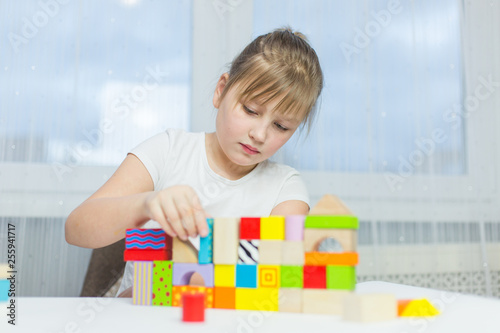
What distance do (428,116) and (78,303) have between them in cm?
150

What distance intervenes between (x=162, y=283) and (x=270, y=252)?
147mm

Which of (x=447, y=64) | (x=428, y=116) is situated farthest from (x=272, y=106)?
(x=447, y=64)

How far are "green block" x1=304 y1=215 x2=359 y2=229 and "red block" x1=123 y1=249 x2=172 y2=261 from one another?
19 cm

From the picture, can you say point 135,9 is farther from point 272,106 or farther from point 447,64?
point 447,64

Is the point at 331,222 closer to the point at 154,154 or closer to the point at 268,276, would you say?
the point at 268,276

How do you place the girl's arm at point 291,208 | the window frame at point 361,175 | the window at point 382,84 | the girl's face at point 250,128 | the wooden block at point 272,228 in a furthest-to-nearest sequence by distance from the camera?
the window at point 382,84
the window frame at point 361,175
the girl's arm at point 291,208
the girl's face at point 250,128
the wooden block at point 272,228

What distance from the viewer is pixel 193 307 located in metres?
0.46

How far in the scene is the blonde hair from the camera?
88 cm

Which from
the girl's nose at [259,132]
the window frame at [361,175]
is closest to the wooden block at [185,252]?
the girl's nose at [259,132]

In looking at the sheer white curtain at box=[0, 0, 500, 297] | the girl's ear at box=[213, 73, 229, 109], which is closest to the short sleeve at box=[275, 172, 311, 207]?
the girl's ear at box=[213, 73, 229, 109]

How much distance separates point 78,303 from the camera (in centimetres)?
58

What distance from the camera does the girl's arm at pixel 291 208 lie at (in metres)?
1.00

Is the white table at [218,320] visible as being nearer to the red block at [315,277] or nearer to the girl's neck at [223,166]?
the red block at [315,277]

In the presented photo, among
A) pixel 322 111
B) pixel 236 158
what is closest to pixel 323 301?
pixel 236 158
